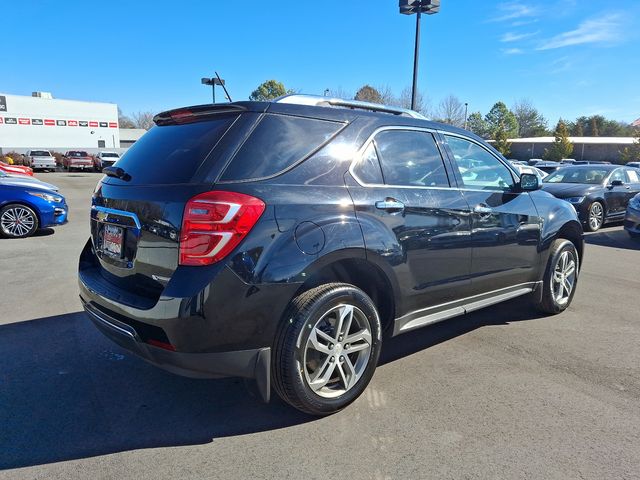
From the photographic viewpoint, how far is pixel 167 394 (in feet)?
10.4

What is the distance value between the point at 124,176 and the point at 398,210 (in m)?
1.83

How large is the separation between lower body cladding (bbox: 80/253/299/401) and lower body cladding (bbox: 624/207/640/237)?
9670 mm

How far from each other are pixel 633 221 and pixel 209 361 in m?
10.1

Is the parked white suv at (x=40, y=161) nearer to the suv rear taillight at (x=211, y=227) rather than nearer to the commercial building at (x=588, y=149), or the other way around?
the suv rear taillight at (x=211, y=227)

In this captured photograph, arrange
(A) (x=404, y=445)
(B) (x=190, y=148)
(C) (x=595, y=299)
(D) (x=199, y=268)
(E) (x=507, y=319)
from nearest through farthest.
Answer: (D) (x=199, y=268)
(A) (x=404, y=445)
(B) (x=190, y=148)
(E) (x=507, y=319)
(C) (x=595, y=299)

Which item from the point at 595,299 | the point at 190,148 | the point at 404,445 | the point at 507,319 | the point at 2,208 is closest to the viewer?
the point at 404,445

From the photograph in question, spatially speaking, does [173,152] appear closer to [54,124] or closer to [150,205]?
[150,205]

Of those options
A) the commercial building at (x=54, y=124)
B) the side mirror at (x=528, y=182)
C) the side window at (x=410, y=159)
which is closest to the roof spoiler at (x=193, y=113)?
the side window at (x=410, y=159)

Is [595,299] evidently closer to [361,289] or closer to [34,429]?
[361,289]

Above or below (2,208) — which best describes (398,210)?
above

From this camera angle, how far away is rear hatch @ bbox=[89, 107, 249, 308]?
256cm

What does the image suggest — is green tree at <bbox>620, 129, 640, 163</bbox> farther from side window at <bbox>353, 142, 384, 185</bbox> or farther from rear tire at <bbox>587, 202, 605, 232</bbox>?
side window at <bbox>353, 142, 384, 185</bbox>

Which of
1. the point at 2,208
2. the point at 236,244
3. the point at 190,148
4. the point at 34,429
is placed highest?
the point at 190,148

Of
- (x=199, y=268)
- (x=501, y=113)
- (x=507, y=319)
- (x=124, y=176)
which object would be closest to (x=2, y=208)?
(x=124, y=176)
